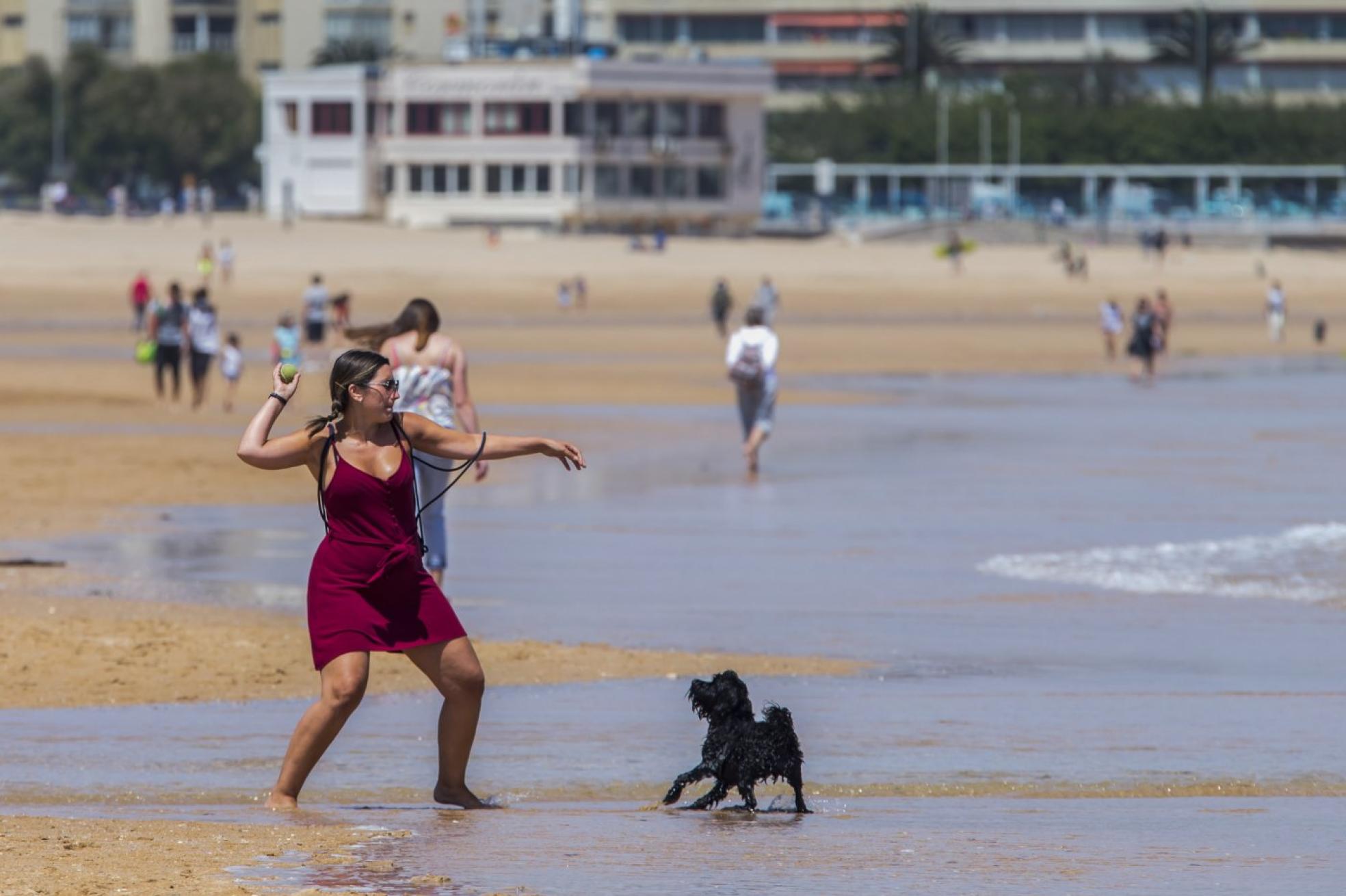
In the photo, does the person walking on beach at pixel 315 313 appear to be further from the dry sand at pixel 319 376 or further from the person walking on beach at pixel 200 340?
the person walking on beach at pixel 200 340

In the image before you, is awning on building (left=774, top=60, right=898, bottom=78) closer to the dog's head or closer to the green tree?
the green tree

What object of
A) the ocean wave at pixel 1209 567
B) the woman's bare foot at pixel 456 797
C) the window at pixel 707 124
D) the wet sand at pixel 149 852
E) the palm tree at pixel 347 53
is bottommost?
the ocean wave at pixel 1209 567

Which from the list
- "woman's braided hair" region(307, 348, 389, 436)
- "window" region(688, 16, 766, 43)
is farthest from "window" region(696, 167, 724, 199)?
"woman's braided hair" region(307, 348, 389, 436)

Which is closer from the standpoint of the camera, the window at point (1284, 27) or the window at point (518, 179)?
the window at point (518, 179)

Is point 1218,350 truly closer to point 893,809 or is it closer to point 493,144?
point 893,809

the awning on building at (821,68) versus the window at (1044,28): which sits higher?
the window at (1044,28)

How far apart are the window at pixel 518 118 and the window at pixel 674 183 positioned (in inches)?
221

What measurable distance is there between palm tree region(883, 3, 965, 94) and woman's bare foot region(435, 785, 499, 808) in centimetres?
11307

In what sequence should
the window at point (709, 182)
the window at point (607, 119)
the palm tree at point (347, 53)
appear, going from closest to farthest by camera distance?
the window at point (607, 119)
the window at point (709, 182)
the palm tree at point (347, 53)

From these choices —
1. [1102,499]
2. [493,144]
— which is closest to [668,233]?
[493,144]

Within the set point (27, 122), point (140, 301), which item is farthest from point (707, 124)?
point (140, 301)

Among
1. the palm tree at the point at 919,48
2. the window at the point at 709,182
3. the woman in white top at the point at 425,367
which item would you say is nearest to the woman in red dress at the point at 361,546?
the woman in white top at the point at 425,367

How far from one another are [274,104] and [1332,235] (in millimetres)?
44049

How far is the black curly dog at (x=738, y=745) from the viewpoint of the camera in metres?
7.43
